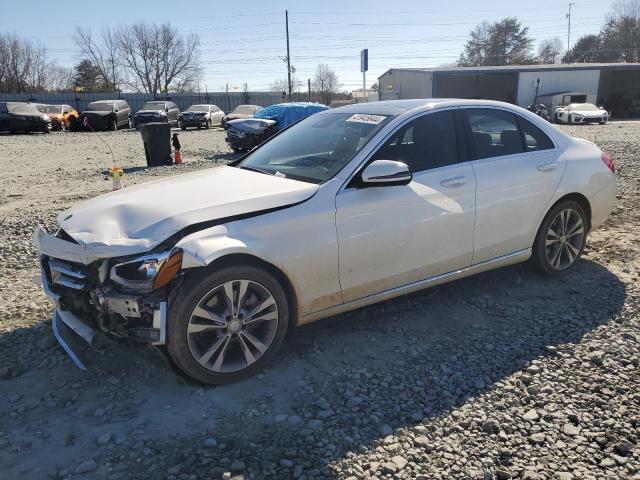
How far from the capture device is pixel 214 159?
15078 mm

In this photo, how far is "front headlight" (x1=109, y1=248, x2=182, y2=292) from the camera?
2908mm

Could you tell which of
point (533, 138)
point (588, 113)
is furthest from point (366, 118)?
point (588, 113)

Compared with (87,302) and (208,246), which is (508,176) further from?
(87,302)

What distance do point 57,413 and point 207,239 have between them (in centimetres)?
128

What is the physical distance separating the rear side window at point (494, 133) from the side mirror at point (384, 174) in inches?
39.9

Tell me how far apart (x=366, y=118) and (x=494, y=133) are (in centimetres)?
115

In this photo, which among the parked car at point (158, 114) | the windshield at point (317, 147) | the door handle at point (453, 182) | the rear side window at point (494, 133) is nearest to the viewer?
the windshield at point (317, 147)

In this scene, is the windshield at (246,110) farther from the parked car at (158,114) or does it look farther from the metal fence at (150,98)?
the metal fence at (150,98)

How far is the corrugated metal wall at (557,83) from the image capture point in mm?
43750

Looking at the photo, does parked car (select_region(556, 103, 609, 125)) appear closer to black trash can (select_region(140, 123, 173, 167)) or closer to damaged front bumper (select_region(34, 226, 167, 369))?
black trash can (select_region(140, 123, 173, 167))

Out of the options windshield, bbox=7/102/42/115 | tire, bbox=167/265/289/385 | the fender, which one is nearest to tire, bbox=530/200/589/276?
tire, bbox=167/265/289/385

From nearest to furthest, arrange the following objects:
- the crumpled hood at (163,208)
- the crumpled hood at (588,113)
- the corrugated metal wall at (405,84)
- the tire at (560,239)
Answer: the crumpled hood at (163,208)
the tire at (560,239)
the crumpled hood at (588,113)
the corrugated metal wall at (405,84)

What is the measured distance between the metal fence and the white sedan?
42.4 m

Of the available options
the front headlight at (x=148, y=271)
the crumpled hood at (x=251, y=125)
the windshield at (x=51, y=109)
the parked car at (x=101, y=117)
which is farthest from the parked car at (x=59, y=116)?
the front headlight at (x=148, y=271)
